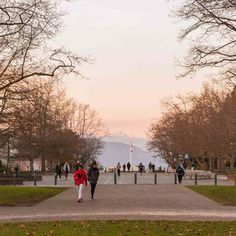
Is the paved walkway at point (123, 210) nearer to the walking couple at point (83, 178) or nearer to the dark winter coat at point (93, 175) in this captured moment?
the walking couple at point (83, 178)

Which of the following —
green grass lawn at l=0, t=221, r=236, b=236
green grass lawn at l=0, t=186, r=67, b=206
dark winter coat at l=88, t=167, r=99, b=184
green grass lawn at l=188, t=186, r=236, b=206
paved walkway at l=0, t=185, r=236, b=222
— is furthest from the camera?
dark winter coat at l=88, t=167, r=99, b=184

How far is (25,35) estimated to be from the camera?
2538cm

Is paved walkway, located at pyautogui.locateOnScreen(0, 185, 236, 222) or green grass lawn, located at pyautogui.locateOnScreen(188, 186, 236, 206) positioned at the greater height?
green grass lawn, located at pyautogui.locateOnScreen(188, 186, 236, 206)

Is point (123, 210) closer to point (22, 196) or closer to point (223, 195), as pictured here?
point (22, 196)

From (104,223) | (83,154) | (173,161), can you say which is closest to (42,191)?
(104,223)

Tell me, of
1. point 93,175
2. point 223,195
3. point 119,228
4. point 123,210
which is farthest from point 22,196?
point 119,228

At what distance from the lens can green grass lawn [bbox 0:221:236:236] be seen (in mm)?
13805

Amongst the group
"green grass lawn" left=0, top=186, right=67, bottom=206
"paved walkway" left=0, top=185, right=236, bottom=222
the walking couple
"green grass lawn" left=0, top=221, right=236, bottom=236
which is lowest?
"green grass lawn" left=0, top=221, right=236, bottom=236

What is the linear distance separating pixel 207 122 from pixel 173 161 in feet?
92.9

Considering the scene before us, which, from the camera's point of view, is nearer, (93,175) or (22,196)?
(93,175)

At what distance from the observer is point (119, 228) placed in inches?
581

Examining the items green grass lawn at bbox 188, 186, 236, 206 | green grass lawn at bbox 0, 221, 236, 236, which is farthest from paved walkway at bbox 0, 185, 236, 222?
green grass lawn at bbox 0, 221, 236, 236

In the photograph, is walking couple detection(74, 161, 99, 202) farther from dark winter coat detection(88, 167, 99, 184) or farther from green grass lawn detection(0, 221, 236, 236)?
green grass lawn detection(0, 221, 236, 236)

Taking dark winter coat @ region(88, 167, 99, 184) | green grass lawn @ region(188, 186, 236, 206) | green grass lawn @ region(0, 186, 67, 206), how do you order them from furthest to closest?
dark winter coat @ region(88, 167, 99, 184)
green grass lawn @ region(188, 186, 236, 206)
green grass lawn @ region(0, 186, 67, 206)
